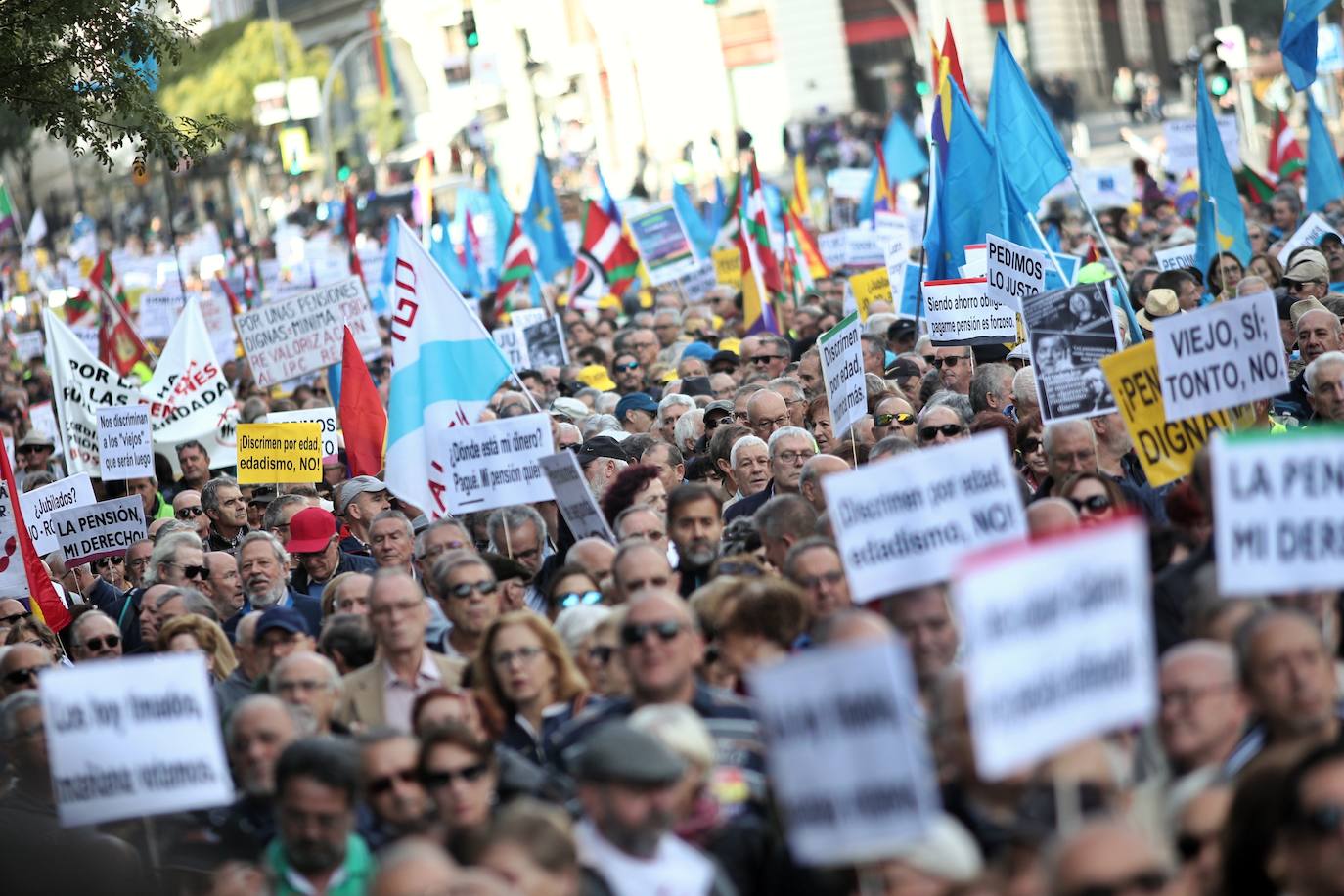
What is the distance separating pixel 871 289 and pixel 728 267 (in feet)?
19.0

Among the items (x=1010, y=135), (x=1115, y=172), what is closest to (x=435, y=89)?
(x=1115, y=172)

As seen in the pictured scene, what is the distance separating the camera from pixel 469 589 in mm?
8094

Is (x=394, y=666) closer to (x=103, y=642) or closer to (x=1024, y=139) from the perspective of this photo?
(x=103, y=642)

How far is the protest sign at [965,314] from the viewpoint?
13305mm

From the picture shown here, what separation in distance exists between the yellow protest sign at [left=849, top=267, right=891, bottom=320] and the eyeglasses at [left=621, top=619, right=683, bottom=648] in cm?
1239

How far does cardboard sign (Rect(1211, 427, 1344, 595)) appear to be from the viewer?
5.91 m

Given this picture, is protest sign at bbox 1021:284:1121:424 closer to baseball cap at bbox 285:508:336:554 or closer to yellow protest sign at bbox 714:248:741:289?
baseball cap at bbox 285:508:336:554

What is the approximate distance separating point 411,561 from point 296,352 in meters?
6.64

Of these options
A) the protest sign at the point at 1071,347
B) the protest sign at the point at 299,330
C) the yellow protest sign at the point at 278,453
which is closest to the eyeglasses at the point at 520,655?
the protest sign at the point at 1071,347

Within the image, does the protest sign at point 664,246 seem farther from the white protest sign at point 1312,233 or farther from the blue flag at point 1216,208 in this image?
the blue flag at point 1216,208

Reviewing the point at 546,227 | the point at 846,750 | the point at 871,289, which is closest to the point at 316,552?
the point at 846,750

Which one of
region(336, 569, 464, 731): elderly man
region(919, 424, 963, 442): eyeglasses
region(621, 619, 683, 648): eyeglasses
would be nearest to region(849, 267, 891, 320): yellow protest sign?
region(919, 424, 963, 442): eyeglasses

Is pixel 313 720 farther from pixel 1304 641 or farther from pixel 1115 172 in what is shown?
pixel 1115 172

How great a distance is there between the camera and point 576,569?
→ 8.59m
